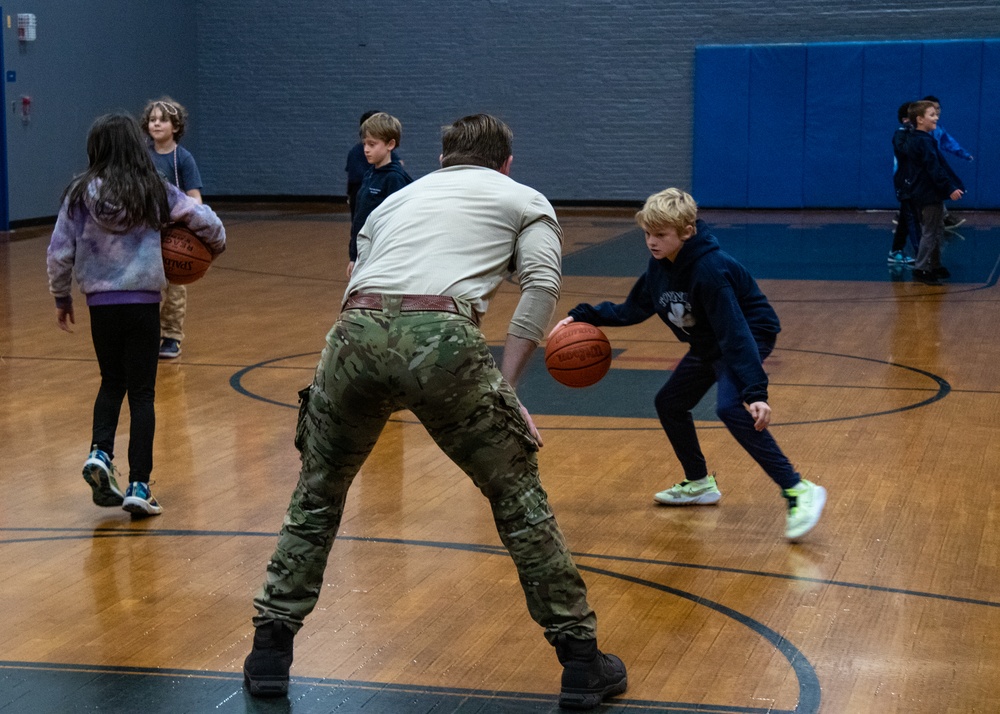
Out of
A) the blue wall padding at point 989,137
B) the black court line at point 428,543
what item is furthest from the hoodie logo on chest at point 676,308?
the blue wall padding at point 989,137

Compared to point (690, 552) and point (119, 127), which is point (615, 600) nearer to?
point (690, 552)

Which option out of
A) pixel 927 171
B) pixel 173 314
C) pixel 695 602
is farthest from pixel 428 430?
pixel 927 171

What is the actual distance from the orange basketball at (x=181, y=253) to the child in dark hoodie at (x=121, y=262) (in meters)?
0.04

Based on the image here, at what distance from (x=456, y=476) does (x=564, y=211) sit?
1391cm

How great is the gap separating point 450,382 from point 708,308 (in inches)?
67.4

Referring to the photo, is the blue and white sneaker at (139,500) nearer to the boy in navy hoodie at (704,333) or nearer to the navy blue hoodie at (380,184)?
the boy in navy hoodie at (704,333)

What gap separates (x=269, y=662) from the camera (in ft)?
10.2

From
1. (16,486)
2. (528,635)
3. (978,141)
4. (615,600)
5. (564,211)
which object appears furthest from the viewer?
(564,211)

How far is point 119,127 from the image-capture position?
4395mm

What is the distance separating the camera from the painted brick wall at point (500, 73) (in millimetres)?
17875

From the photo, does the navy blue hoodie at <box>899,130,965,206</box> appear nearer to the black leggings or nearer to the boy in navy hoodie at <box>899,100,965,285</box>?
the boy in navy hoodie at <box>899,100,965,285</box>

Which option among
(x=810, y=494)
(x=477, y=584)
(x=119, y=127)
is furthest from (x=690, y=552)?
(x=119, y=127)

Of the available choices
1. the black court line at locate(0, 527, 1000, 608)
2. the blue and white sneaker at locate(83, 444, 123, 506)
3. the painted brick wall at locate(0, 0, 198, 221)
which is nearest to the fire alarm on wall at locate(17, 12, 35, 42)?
the painted brick wall at locate(0, 0, 198, 221)

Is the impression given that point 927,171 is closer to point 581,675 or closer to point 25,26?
point 581,675
